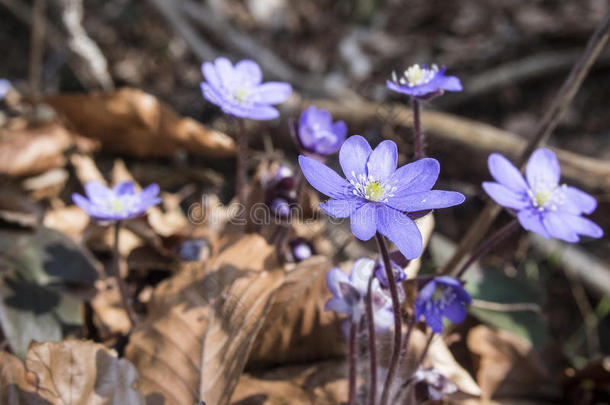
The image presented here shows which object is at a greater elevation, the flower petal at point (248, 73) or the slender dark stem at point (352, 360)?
the flower petal at point (248, 73)

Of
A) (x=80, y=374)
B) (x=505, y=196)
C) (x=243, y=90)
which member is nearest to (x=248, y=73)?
(x=243, y=90)

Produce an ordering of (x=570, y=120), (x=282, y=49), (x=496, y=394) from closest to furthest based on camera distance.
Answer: (x=496, y=394), (x=570, y=120), (x=282, y=49)

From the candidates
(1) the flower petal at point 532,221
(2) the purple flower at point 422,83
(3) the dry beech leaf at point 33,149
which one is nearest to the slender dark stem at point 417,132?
(2) the purple flower at point 422,83

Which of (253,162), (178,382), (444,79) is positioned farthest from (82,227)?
(444,79)

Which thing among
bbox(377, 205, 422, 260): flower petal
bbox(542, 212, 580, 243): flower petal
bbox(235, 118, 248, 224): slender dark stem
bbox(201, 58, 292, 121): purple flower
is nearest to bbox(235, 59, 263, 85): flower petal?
bbox(201, 58, 292, 121): purple flower

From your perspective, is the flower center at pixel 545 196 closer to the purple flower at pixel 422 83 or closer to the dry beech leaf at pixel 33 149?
the purple flower at pixel 422 83

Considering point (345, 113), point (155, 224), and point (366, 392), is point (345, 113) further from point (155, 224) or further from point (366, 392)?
point (366, 392)

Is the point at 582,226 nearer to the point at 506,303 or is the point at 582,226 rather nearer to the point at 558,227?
the point at 558,227
